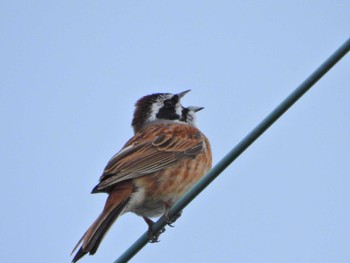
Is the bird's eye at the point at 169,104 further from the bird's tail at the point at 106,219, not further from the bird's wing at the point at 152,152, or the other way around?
the bird's tail at the point at 106,219

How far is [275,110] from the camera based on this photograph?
367 centimetres

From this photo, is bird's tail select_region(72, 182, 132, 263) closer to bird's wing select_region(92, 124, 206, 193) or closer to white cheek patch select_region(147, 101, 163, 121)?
bird's wing select_region(92, 124, 206, 193)

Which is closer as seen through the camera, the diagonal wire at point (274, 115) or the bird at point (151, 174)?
the diagonal wire at point (274, 115)

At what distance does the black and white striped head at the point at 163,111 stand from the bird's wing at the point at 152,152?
1.51 ft

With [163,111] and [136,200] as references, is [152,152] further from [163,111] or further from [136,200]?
[163,111]

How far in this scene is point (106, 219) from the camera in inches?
232

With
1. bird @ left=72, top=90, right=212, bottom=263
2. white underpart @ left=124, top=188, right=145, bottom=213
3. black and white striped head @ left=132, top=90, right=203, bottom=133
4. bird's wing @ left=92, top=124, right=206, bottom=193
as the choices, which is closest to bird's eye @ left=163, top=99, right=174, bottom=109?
black and white striped head @ left=132, top=90, right=203, bottom=133

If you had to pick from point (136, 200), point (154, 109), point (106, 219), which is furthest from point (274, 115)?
point (154, 109)

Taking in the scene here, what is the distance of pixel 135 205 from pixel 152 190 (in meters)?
0.25

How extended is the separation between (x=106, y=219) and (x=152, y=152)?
57.1 inches

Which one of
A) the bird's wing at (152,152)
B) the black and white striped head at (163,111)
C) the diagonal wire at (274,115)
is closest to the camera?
the diagonal wire at (274,115)

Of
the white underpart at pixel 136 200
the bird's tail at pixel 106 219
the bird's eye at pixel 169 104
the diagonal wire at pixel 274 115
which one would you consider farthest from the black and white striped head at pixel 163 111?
the diagonal wire at pixel 274 115

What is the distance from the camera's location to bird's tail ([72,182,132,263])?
212 inches

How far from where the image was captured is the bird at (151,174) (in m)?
6.07
